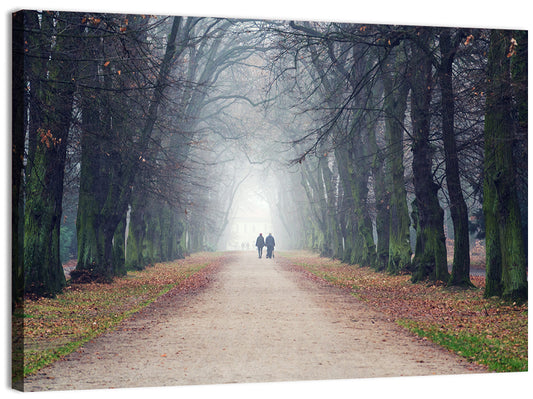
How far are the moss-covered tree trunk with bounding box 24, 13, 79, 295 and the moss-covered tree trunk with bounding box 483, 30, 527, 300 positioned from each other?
700 centimetres

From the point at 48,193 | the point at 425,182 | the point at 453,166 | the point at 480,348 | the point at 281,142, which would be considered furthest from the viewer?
the point at 425,182

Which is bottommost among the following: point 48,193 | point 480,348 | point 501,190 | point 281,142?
point 480,348

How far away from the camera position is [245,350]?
8.60 meters

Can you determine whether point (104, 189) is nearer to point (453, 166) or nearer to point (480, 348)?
point (453, 166)

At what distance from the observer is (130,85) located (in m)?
13.3

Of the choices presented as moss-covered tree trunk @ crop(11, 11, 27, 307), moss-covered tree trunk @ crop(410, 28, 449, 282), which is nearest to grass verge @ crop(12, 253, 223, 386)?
moss-covered tree trunk @ crop(11, 11, 27, 307)

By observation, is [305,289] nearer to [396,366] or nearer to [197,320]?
[197,320]

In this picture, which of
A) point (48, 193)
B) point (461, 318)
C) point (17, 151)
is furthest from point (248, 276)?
point (17, 151)

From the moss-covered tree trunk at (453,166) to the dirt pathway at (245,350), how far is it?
3807 millimetres

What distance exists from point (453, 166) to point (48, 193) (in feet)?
29.7

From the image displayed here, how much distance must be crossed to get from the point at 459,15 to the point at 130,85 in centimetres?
622

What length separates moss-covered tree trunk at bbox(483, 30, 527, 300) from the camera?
11547 mm

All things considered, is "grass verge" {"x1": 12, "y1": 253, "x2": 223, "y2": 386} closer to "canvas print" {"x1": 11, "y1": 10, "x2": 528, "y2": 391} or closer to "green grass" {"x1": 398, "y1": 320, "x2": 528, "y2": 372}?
"canvas print" {"x1": 11, "y1": 10, "x2": 528, "y2": 391}

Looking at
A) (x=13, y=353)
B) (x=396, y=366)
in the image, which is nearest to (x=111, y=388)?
(x=13, y=353)
